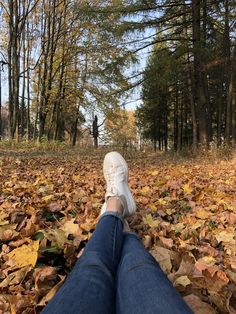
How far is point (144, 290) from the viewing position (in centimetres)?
116

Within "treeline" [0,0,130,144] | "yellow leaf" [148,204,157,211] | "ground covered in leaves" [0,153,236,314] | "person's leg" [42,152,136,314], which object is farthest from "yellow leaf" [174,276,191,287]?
"treeline" [0,0,130,144]

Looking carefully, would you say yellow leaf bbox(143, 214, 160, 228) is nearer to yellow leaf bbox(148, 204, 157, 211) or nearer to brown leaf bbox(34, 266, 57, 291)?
yellow leaf bbox(148, 204, 157, 211)

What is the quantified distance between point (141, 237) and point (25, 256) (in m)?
0.81

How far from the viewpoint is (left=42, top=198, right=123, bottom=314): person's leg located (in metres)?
1.09

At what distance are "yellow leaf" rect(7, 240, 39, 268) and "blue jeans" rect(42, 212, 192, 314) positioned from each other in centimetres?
37

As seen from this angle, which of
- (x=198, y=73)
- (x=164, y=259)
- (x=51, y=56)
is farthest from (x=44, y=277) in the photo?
(x=51, y=56)

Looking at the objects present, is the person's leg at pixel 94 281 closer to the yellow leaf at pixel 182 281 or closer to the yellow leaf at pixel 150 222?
the yellow leaf at pixel 182 281

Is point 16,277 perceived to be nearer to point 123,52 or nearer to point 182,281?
point 182,281

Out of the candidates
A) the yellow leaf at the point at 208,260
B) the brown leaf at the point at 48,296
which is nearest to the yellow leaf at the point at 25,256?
the brown leaf at the point at 48,296

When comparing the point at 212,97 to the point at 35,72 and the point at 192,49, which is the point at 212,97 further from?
the point at 192,49

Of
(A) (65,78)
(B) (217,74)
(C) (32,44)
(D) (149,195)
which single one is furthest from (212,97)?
(D) (149,195)

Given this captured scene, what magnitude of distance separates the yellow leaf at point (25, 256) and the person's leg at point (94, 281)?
348mm

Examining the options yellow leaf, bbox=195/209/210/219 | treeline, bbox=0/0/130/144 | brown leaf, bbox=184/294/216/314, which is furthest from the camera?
treeline, bbox=0/0/130/144

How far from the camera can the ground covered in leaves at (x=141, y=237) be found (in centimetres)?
147
